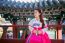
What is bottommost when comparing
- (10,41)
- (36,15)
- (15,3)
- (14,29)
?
(10,41)

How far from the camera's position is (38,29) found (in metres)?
1.38

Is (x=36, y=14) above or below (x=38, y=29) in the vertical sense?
above

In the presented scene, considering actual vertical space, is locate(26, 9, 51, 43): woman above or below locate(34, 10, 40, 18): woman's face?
below

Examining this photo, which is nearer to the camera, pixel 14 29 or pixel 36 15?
pixel 36 15

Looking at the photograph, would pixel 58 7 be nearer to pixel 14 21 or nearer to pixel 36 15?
pixel 36 15

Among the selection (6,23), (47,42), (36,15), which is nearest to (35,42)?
→ (47,42)

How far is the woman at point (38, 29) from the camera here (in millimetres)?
1375

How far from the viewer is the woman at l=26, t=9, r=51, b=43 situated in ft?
4.51

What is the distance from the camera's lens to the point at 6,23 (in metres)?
1.55

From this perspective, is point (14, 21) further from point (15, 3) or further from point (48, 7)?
point (48, 7)

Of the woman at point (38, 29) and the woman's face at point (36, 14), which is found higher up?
the woman's face at point (36, 14)

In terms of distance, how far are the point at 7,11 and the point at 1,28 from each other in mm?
174

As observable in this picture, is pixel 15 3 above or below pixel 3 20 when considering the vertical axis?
above

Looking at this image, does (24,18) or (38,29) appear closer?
(38,29)
